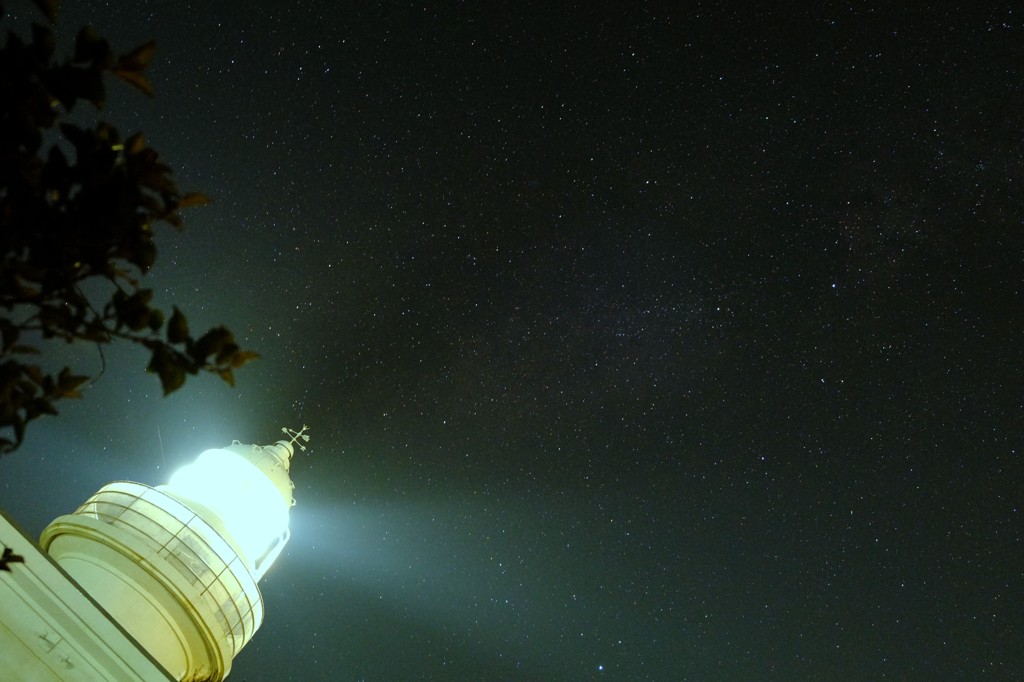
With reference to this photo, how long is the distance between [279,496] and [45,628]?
4.30 meters

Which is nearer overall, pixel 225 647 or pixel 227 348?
pixel 227 348

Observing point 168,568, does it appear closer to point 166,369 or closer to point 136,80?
point 166,369

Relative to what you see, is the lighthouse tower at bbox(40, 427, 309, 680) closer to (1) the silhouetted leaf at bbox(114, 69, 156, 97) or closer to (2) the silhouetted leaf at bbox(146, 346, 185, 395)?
(2) the silhouetted leaf at bbox(146, 346, 185, 395)

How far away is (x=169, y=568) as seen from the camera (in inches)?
337

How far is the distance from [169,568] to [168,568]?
1 centimetres

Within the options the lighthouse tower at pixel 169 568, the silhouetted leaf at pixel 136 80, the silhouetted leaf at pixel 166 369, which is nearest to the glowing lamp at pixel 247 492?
the lighthouse tower at pixel 169 568

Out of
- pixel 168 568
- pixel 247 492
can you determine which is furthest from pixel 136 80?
pixel 247 492

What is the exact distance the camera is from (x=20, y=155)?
194cm

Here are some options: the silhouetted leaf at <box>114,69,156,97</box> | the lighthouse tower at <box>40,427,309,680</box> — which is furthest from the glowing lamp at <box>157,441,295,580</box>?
the silhouetted leaf at <box>114,69,156,97</box>

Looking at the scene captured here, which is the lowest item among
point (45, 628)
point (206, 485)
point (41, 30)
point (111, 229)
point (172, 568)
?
point (45, 628)

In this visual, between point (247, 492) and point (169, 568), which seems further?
point (247, 492)

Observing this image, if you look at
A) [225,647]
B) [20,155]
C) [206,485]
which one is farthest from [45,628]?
[20,155]

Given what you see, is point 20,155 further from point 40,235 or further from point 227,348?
point 227,348

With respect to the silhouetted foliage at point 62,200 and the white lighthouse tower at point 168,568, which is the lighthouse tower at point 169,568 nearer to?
the white lighthouse tower at point 168,568
